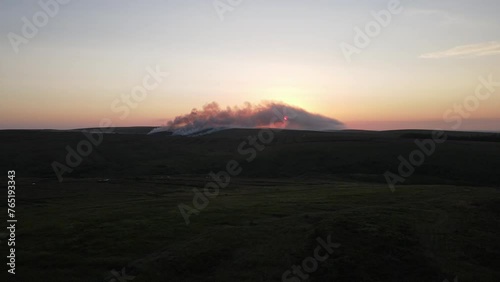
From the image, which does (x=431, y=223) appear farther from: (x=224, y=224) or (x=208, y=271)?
(x=208, y=271)

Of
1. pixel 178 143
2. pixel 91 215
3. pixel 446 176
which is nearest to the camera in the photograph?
pixel 91 215

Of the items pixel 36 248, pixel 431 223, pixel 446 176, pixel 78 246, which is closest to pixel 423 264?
pixel 431 223

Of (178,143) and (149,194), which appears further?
(178,143)

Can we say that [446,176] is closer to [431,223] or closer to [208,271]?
[431,223]

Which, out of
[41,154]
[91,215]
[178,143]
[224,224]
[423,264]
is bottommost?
[423,264]

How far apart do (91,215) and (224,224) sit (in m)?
15.7

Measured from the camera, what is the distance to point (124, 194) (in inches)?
2699

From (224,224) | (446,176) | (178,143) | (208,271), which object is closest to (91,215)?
(224,224)

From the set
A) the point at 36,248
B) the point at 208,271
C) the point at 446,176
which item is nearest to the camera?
the point at 208,271

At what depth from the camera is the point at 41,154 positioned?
407 feet

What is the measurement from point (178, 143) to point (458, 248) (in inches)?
5211

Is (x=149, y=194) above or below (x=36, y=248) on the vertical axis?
above

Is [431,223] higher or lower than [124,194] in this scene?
lower

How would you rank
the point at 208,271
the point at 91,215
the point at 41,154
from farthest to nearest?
the point at 41,154 → the point at 91,215 → the point at 208,271
